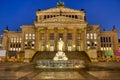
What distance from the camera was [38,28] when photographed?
83938 millimetres

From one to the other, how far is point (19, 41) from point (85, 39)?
32.0 meters

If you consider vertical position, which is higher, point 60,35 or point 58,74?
point 60,35

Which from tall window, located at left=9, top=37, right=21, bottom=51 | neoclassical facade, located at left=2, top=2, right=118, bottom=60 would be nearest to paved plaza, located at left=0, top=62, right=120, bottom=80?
neoclassical facade, located at left=2, top=2, right=118, bottom=60

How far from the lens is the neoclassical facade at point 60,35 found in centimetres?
8288

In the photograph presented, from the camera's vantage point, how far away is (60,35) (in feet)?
285

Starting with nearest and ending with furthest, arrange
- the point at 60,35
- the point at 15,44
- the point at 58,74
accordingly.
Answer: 1. the point at 58,74
2. the point at 60,35
3. the point at 15,44

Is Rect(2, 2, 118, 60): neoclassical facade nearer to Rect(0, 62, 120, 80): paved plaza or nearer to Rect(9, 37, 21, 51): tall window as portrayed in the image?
Rect(9, 37, 21, 51): tall window

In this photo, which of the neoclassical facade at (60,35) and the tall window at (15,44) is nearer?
the neoclassical facade at (60,35)

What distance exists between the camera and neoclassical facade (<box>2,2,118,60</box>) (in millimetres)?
82875

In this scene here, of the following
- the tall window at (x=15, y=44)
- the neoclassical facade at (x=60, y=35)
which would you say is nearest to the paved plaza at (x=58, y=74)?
the neoclassical facade at (x=60, y=35)

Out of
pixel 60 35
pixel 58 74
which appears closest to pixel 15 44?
pixel 60 35

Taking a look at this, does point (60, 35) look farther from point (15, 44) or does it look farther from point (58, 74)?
point (58, 74)

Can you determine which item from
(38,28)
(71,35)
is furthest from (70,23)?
(38,28)

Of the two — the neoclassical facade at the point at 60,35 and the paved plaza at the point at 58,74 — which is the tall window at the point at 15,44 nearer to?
the neoclassical facade at the point at 60,35
